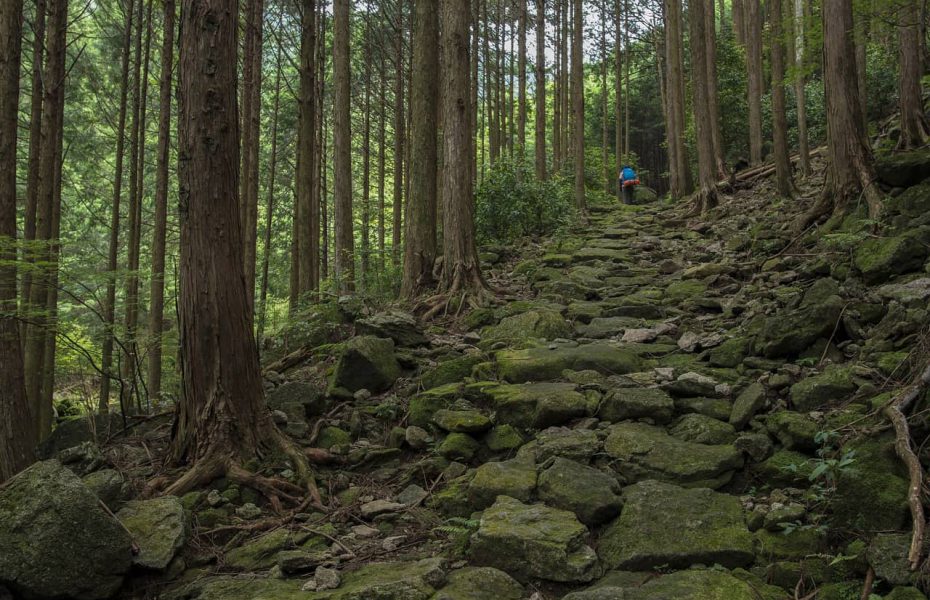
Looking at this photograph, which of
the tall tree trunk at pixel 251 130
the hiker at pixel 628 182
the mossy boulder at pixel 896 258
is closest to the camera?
the mossy boulder at pixel 896 258

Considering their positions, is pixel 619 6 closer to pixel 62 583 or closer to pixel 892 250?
pixel 892 250

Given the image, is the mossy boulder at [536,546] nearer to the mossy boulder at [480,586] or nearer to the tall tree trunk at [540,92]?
the mossy boulder at [480,586]

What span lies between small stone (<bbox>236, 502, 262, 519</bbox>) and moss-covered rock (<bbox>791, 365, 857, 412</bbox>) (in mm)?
3903

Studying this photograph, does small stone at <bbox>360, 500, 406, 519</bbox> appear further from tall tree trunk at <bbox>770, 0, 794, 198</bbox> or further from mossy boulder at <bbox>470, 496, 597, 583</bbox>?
tall tree trunk at <bbox>770, 0, 794, 198</bbox>

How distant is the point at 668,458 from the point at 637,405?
0.71m

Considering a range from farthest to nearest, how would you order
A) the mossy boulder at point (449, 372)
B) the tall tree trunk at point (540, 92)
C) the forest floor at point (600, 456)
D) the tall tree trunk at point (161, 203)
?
1. the tall tree trunk at point (540, 92)
2. the tall tree trunk at point (161, 203)
3. the mossy boulder at point (449, 372)
4. the forest floor at point (600, 456)

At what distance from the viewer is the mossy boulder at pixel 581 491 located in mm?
3725

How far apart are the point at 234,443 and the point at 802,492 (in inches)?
157

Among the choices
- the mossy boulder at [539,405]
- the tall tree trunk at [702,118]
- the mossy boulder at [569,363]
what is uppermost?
the tall tree trunk at [702,118]

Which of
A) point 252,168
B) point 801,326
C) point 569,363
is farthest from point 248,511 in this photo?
point 252,168

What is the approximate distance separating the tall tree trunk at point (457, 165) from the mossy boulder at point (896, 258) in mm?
4781

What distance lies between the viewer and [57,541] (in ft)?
10.9

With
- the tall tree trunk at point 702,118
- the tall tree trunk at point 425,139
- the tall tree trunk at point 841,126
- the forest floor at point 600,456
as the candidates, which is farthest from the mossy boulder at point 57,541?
the tall tree trunk at point 702,118

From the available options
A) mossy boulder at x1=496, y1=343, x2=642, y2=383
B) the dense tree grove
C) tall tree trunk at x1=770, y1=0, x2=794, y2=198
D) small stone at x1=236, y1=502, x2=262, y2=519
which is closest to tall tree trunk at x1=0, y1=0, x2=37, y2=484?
the dense tree grove
